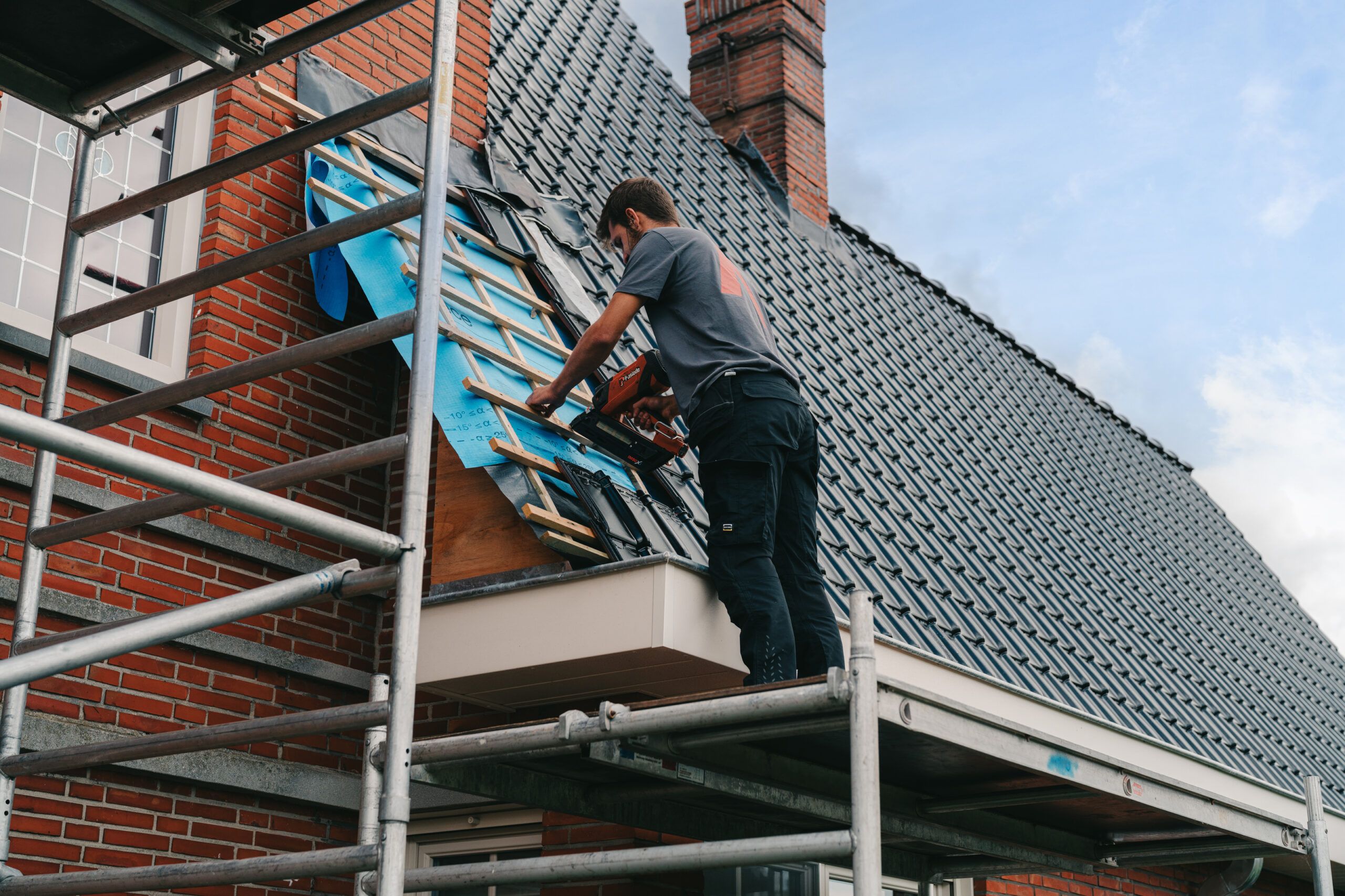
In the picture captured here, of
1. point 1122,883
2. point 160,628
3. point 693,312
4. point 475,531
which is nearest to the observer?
point 160,628

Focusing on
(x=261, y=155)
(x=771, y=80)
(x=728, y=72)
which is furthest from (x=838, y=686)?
(x=728, y=72)

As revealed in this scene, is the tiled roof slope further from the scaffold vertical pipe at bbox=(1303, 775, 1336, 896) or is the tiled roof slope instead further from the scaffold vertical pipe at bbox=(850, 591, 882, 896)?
the scaffold vertical pipe at bbox=(850, 591, 882, 896)

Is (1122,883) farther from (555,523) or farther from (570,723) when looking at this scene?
(570,723)

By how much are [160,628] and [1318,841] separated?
16.6ft

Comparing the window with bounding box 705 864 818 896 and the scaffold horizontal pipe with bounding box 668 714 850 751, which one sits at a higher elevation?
the scaffold horizontal pipe with bounding box 668 714 850 751

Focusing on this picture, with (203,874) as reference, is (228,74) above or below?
above

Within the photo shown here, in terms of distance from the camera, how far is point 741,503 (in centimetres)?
466

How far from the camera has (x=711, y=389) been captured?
15.8 ft

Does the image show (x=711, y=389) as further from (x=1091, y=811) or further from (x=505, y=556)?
(x=1091, y=811)

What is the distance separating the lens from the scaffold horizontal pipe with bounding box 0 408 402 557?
123 inches

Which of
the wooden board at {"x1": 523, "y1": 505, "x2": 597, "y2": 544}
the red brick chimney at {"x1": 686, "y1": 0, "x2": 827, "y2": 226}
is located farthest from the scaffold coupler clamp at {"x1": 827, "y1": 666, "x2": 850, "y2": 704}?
the red brick chimney at {"x1": 686, "y1": 0, "x2": 827, "y2": 226}

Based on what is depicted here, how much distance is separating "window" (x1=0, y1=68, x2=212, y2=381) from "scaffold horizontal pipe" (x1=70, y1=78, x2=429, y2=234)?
1402 millimetres

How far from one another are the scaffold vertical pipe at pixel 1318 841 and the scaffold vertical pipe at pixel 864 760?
3.15 metres

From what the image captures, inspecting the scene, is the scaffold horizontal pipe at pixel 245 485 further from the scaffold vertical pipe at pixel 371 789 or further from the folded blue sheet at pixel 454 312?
the folded blue sheet at pixel 454 312
